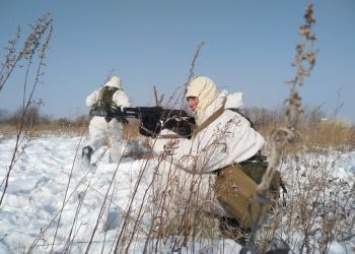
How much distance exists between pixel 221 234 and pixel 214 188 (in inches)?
12.3

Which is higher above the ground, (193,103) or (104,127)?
(193,103)

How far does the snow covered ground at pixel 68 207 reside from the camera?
205 centimetres

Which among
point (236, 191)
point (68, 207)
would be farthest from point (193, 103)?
point (68, 207)

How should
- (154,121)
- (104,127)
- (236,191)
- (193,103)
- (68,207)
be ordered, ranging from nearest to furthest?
1. (236,191)
2. (154,121)
3. (193,103)
4. (68,207)
5. (104,127)

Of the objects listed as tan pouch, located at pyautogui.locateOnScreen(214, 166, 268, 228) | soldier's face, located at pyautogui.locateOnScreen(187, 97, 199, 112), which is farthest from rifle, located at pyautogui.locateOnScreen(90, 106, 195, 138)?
tan pouch, located at pyautogui.locateOnScreen(214, 166, 268, 228)

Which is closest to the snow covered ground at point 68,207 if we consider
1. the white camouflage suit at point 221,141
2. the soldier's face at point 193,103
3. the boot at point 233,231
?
the boot at point 233,231

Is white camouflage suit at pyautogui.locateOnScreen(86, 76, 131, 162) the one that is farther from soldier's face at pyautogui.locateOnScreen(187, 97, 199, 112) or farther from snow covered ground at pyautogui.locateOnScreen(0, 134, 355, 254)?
soldier's face at pyautogui.locateOnScreen(187, 97, 199, 112)

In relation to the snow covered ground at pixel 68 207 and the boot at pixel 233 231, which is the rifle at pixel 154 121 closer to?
the snow covered ground at pixel 68 207

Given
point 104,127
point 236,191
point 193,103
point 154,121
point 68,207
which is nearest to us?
point 236,191

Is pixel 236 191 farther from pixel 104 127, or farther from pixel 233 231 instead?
pixel 104 127

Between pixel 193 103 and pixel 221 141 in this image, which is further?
pixel 193 103

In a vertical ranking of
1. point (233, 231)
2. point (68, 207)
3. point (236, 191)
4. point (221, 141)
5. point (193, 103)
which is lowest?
point (68, 207)

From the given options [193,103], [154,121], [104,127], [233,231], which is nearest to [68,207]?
[154,121]

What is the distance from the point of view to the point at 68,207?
3453 mm
